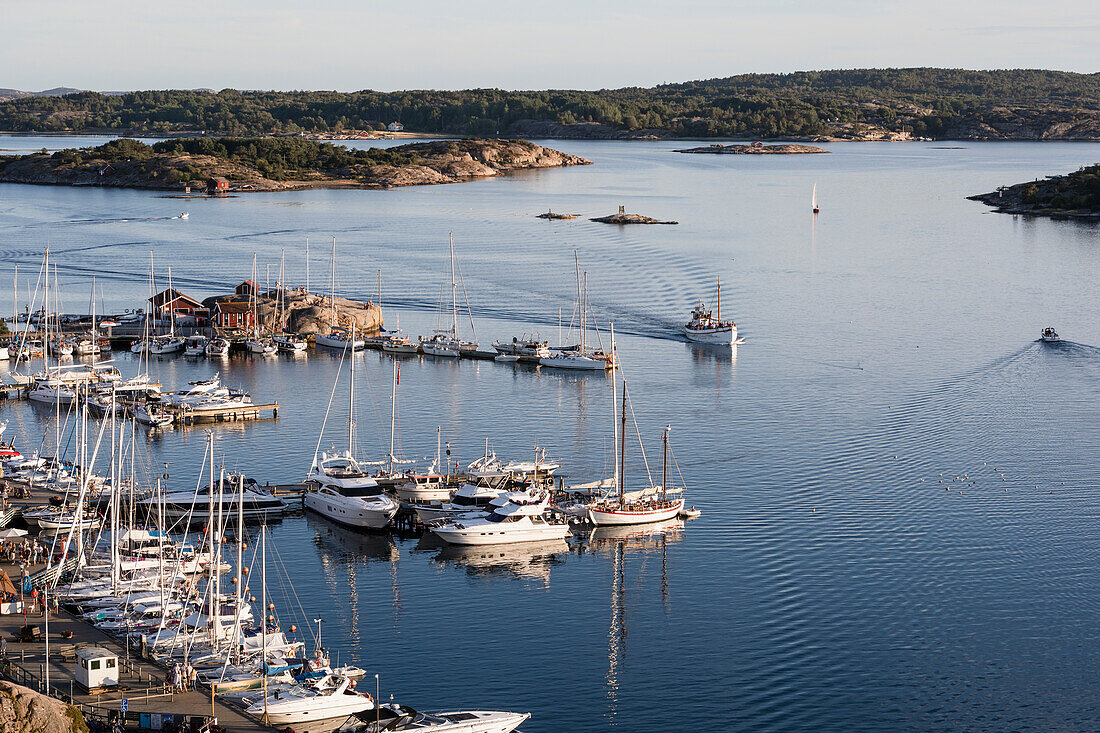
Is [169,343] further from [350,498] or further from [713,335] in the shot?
[350,498]

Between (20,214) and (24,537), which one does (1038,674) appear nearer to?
(24,537)

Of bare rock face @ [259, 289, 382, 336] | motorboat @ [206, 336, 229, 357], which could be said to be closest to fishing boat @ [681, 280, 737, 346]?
bare rock face @ [259, 289, 382, 336]

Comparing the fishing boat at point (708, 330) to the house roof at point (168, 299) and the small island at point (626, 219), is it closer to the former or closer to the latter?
the house roof at point (168, 299)

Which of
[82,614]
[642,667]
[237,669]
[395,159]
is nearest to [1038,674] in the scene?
[642,667]

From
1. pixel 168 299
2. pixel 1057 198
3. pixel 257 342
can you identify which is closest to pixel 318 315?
pixel 257 342

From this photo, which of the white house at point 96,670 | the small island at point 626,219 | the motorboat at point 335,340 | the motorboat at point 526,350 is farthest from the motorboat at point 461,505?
the small island at point 626,219

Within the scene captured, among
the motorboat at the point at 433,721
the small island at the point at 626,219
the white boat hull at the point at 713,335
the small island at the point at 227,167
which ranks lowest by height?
the motorboat at the point at 433,721
